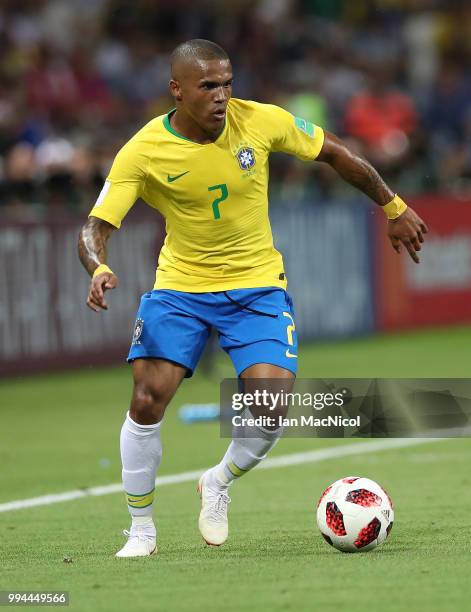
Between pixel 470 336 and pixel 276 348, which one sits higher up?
pixel 276 348

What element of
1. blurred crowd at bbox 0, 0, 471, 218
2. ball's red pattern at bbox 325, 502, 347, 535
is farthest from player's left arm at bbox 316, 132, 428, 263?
blurred crowd at bbox 0, 0, 471, 218

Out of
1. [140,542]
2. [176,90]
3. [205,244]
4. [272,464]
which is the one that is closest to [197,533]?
[140,542]

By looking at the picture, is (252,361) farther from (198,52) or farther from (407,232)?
(198,52)

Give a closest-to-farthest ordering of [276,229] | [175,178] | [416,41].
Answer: [175,178], [276,229], [416,41]

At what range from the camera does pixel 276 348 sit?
7.57 m

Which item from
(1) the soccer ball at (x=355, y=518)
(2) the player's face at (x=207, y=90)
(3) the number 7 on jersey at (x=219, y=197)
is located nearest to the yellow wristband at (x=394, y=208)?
(3) the number 7 on jersey at (x=219, y=197)

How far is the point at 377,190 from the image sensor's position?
7895 mm

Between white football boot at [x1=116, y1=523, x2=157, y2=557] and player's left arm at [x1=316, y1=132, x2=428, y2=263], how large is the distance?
1.93 meters

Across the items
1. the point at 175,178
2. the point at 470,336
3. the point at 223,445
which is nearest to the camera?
the point at 175,178

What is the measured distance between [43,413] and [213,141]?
6898 millimetres

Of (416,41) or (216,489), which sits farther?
(416,41)

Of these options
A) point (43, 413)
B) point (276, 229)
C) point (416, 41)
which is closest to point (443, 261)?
point (276, 229)

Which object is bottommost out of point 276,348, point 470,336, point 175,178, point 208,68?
point 470,336

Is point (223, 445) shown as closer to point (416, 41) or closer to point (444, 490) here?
point (444, 490)
